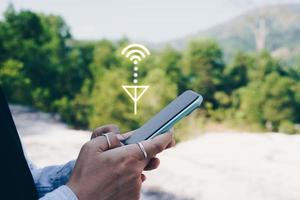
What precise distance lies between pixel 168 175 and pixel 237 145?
656 millimetres

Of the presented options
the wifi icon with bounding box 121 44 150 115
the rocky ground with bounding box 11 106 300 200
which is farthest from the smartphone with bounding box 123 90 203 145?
the wifi icon with bounding box 121 44 150 115

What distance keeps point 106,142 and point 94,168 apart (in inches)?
1.1

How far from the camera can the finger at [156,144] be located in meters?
0.47

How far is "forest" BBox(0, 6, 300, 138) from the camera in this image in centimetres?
304

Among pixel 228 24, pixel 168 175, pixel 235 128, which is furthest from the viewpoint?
pixel 228 24

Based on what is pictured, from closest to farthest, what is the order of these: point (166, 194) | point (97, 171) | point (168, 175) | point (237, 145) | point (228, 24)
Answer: point (97, 171) → point (166, 194) → point (168, 175) → point (237, 145) → point (228, 24)

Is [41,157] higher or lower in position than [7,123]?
lower

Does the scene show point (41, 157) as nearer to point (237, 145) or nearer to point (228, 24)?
point (237, 145)

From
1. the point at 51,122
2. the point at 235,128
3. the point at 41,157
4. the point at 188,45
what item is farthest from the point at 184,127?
Result: the point at 41,157

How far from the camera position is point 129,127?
10.1 ft

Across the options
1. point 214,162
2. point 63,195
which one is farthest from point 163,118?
point 214,162

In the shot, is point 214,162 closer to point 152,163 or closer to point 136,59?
point 136,59

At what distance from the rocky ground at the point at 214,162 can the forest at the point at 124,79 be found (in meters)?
0.15

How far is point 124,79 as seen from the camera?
3.23 metres
